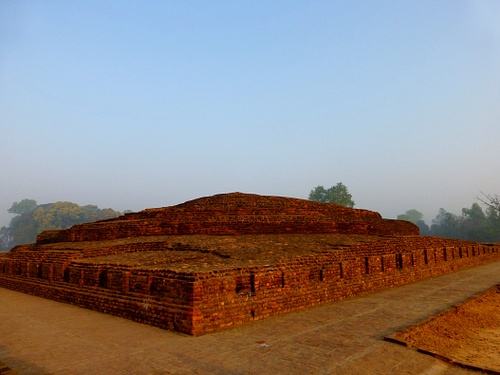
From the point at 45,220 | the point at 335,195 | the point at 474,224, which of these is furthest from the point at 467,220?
the point at 45,220

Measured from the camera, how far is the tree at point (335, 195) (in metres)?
54.0

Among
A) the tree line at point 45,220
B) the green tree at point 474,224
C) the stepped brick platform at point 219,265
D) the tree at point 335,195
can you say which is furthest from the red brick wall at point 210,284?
the tree line at point 45,220

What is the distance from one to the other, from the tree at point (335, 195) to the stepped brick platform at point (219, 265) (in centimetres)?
3953

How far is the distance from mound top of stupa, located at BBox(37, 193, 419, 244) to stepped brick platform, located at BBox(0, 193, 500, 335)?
0.11 feet

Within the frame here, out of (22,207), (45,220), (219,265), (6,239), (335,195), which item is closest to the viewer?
(219,265)

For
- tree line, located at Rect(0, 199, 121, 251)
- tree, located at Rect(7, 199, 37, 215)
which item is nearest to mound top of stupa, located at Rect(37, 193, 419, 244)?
tree line, located at Rect(0, 199, 121, 251)

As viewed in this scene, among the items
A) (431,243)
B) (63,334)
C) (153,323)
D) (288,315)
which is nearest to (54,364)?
(63,334)

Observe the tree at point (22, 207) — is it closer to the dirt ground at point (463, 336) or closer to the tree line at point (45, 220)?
the tree line at point (45, 220)

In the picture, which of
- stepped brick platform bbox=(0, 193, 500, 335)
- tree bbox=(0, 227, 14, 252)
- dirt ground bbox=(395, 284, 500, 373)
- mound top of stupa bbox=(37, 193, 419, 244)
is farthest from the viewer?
tree bbox=(0, 227, 14, 252)

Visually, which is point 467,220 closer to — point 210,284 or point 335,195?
point 335,195

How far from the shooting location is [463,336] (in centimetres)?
473

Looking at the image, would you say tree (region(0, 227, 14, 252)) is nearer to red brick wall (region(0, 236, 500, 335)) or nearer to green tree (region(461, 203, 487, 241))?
red brick wall (region(0, 236, 500, 335))

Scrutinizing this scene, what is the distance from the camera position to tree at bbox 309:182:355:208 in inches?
2127

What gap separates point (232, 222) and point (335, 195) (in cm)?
4583
